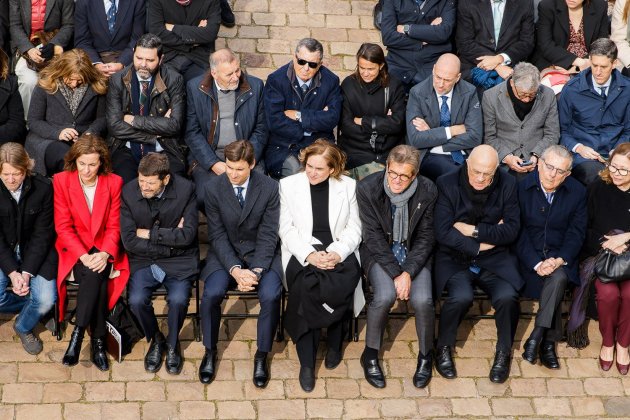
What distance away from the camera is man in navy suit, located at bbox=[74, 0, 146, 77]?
34.2 ft

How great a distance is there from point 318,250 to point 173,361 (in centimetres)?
152

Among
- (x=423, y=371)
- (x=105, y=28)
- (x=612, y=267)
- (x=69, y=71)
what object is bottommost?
(x=423, y=371)

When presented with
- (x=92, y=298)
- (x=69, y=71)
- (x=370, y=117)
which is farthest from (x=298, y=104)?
(x=92, y=298)

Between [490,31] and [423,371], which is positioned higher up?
[490,31]

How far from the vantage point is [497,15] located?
1072cm

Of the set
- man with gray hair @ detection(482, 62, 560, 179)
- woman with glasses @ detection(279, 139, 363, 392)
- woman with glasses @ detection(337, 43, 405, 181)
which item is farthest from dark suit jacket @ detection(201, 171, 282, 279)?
man with gray hair @ detection(482, 62, 560, 179)

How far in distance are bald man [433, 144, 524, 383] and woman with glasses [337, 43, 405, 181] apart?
1131mm

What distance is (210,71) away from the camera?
9.70 meters

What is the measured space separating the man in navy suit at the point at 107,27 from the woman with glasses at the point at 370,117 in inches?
90.6

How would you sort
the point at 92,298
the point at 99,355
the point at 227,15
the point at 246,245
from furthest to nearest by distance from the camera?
the point at 227,15 → the point at 246,245 → the point at 99,355 → the point at 92,298

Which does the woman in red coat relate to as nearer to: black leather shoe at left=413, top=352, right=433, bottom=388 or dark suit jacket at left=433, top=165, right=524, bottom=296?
black leather shoe at left=413, top=352, right=433, bottom=388

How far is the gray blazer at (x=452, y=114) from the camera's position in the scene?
32.1 ft

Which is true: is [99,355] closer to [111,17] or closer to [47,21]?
[111,17]

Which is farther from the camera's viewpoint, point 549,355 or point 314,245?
point 549,355
